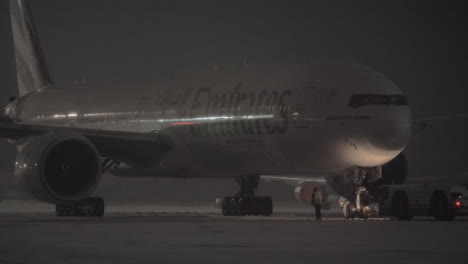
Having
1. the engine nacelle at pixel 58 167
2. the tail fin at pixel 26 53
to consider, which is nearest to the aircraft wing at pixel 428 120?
the engine nacelle at pixel 58 167

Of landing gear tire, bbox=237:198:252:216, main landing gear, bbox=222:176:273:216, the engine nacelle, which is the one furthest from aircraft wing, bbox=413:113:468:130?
the engine nacelle

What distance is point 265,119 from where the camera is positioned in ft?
88.5

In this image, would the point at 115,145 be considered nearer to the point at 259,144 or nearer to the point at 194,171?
the point at 194,171

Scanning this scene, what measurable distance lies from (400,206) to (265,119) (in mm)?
4797

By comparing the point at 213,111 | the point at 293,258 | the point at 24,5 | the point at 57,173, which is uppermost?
the point at 24,5

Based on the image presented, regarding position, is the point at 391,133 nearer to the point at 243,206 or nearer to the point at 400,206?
the point at 400,206

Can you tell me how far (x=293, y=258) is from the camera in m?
12.9

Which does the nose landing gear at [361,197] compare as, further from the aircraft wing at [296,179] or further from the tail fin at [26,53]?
the tail fin at [26,53]

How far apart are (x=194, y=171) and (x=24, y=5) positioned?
14.1 m

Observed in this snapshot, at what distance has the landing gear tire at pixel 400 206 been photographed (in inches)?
1050

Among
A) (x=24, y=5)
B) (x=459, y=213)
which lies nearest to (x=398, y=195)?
(x=459, y=213)

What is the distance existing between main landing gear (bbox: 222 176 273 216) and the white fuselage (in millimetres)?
1291

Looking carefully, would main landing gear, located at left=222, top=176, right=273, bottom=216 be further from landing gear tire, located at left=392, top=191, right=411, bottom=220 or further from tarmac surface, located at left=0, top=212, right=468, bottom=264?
tarmac surface, located at left=0, top=212, right=468, bottom=264

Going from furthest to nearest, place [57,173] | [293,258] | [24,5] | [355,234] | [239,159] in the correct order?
[24,5] → [239,159] → [57,173] → [355,234] → [293,258]
